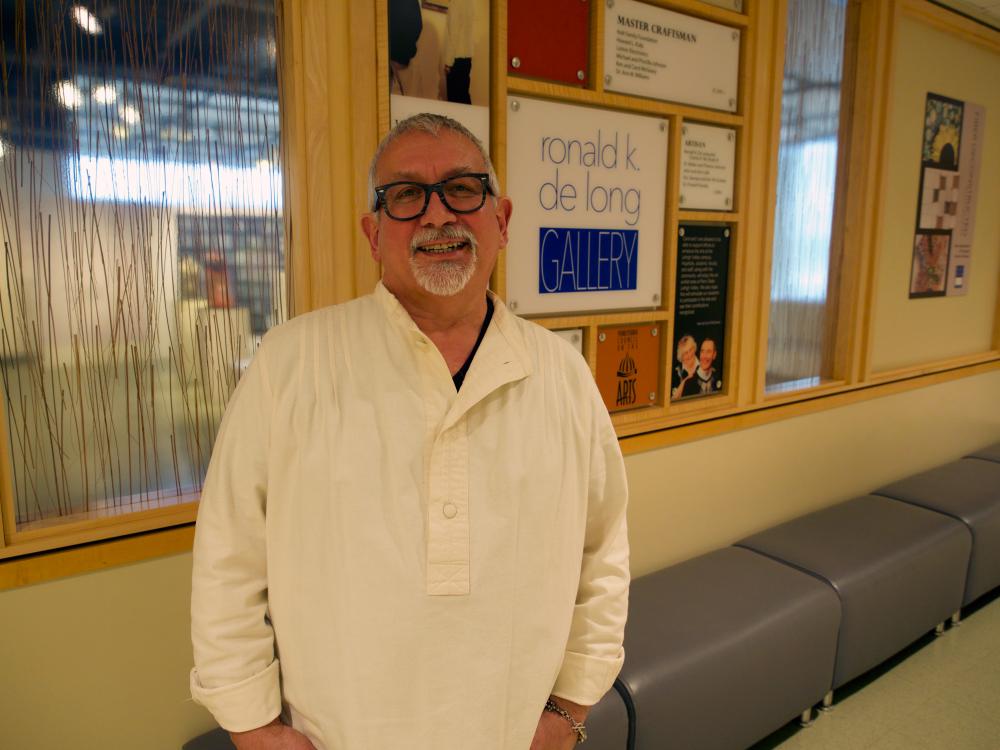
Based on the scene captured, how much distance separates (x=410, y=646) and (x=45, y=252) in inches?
44.1

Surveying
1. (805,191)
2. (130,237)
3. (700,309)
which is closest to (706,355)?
(700,309)

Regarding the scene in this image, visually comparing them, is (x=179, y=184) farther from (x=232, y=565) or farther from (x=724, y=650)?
(x=724, y=650)

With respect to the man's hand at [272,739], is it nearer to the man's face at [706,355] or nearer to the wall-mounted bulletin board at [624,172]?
the wall-mounted bulletin board at [624,172]

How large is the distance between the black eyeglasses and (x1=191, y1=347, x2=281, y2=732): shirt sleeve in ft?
1.23

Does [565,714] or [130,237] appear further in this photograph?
[130,237]

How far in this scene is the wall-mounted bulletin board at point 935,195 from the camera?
11.1 feet

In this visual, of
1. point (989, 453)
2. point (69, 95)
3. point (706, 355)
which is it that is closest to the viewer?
point (69, 95)

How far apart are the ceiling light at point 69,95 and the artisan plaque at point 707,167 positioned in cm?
182

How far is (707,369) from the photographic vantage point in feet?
8.90

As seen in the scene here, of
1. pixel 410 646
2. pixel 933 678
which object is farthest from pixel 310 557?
pixel 933 678

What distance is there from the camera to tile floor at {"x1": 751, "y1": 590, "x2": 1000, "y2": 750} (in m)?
2.39

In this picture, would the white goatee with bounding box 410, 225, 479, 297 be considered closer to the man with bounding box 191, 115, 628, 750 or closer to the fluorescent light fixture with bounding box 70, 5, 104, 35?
the man with bounding box 191, 115, 628, 750

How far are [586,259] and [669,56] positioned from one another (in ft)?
2.54

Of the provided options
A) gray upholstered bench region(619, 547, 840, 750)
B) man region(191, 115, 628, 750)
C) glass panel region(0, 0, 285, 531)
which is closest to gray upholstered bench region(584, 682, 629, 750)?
gray upholstered bench region(619, 547, 840, 750)
